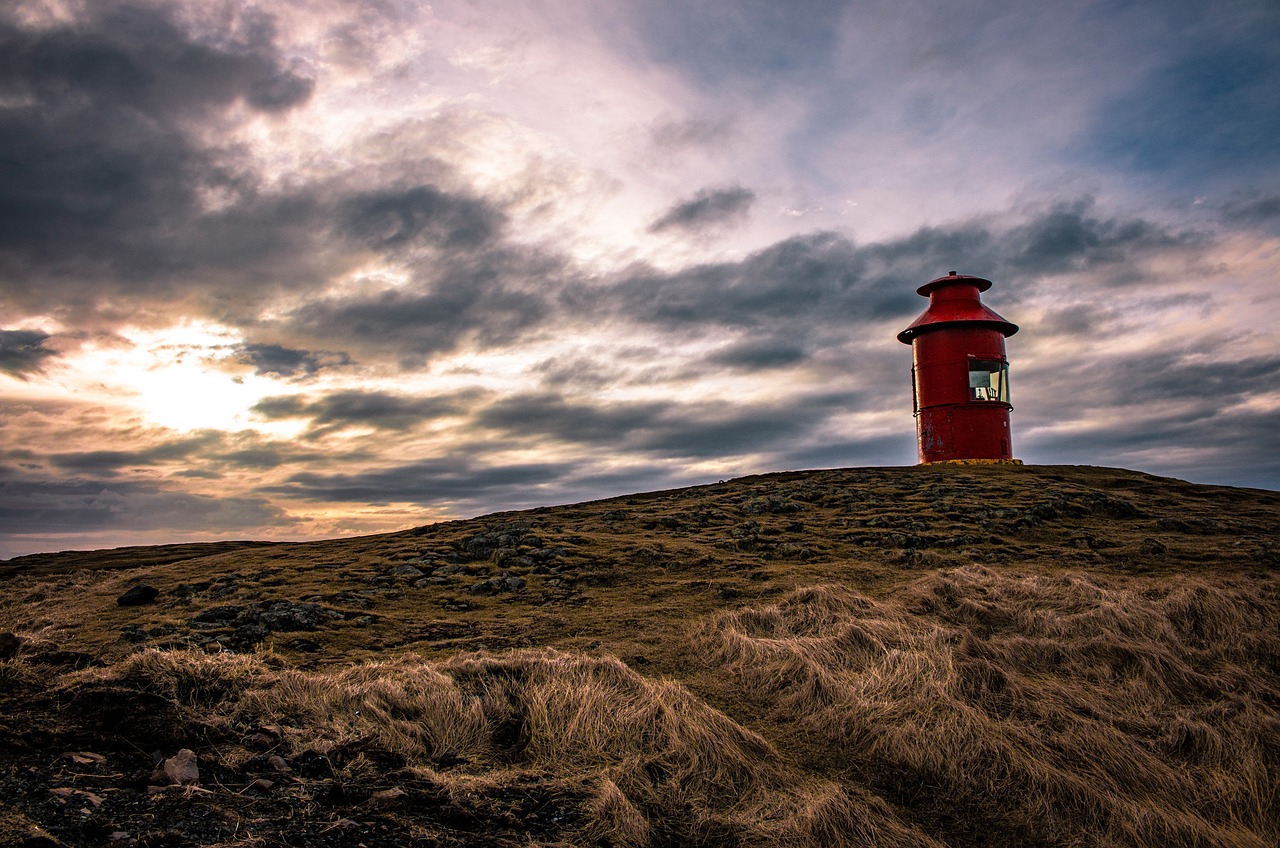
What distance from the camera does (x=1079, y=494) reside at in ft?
82.6

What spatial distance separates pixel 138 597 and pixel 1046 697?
18.1 meters

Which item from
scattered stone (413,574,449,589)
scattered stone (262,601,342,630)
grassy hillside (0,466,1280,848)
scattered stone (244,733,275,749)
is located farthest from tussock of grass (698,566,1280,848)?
scattered stone (413,574,449,589)

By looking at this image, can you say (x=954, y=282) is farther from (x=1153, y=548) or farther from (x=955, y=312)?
(x=1153, y=548)

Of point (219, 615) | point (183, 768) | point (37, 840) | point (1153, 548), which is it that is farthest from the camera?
point (1153, 548)

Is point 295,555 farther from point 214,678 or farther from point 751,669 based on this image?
point 751,669

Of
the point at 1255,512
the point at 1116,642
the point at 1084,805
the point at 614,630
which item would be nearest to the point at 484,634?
the point at 614,630

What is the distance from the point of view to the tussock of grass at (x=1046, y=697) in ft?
24.0

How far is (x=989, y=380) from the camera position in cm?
3369

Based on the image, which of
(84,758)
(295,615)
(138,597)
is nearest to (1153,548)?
(295,615)

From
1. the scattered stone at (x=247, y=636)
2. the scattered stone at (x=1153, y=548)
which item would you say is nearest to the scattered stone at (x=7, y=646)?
the scattered stone at (x=247, y=636)

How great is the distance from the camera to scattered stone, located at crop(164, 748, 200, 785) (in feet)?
19.7

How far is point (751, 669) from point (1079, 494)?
64.9 feet

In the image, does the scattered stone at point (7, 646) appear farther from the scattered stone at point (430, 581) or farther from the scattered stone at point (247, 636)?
the scattered stone at point (430, 581)

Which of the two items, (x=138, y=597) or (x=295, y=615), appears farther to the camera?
(x=138, y=597)
